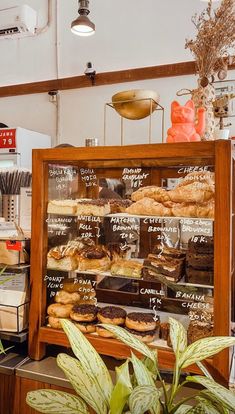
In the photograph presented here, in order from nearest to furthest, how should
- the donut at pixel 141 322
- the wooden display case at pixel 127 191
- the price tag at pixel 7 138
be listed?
the wooden display case at pixel 127 191, the donut at pixel 141 322, the price tag at pixel 7 138

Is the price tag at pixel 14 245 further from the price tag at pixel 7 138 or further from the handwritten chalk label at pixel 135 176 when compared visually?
the price tag at pixel 7 138

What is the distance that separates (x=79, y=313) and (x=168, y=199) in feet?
2.34

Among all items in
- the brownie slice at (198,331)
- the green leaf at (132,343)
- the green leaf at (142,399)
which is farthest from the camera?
the brownie slice at (198,331)

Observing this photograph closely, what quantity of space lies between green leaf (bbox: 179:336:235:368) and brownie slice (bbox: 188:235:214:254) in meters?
0.53

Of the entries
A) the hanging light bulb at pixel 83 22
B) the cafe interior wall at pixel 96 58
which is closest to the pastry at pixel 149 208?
the cafe interior wall at pixel 96 58

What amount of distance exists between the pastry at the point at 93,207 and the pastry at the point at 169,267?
355mm

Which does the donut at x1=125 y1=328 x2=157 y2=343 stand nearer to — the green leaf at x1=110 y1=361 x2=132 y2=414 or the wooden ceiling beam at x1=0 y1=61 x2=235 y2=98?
the green leaf at x1=110 y1=361 x2=132 y2=414

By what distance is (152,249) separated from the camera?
179cm

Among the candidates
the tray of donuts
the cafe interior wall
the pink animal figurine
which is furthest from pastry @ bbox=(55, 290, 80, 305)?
the cafe interior wall

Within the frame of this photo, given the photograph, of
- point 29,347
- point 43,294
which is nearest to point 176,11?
point 43,294

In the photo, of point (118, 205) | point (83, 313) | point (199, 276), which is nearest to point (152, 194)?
point (118, 205)

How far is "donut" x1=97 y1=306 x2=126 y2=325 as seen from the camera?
169 cm

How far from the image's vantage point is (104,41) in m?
3.71

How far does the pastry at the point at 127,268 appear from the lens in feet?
5.70
